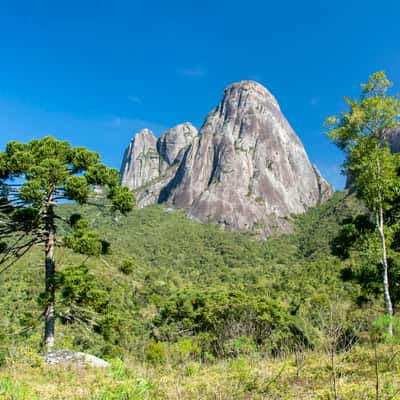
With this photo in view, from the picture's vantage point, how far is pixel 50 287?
9.46 m

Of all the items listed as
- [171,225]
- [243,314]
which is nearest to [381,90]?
[243,314]

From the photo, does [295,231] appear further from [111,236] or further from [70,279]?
[70,279]

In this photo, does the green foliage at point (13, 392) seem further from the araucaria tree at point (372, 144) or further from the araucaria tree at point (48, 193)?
the araucaria tree at point (372, 144)

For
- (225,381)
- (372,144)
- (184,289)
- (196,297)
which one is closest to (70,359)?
(225,381)

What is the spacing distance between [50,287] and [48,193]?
8.80ft

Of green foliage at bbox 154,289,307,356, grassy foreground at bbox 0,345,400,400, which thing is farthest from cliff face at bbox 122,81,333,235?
grassy foreground at bbox 0,345,400,400

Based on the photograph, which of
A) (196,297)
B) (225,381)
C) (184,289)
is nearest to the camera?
(225,381)

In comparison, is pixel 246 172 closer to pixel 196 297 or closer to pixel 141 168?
pixel 141 168

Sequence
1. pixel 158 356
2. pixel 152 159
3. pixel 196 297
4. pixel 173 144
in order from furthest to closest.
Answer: pixel 173 144 < pixel 152 159 < pixel 196 297 < pixel 158 356

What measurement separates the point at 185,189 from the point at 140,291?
A: 71760 millimetres

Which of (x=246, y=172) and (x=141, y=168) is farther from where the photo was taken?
(x=141, y=168)

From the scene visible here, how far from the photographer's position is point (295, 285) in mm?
55188

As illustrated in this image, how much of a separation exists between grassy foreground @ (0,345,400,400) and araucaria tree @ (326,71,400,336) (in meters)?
5.27

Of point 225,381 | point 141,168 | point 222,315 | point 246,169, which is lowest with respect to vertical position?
point 222,315
